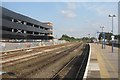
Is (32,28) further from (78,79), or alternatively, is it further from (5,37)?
(78,79)

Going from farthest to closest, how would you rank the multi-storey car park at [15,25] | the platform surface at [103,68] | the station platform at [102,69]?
1. the multi-storey car park at [15,25]
2. the platform surface at [103,68]
3. the station platform at [102,69]

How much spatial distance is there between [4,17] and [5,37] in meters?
5.93

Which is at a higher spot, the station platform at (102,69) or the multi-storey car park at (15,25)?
the multi-storey car park at (15,25)

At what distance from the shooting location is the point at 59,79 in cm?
1691

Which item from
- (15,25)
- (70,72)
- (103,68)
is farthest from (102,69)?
(15,25)

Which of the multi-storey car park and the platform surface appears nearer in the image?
the platform surface

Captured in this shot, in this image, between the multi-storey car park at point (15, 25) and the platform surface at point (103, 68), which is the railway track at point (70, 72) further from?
the multi-storey car park at point (15, 25)

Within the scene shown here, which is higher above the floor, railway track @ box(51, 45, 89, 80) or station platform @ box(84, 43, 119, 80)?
station platform @ box(84, 43, 119, 80)

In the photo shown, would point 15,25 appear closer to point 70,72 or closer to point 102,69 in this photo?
point 70,72

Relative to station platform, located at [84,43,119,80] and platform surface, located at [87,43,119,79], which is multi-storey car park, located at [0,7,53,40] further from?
station platform, located at [84,43,119,80]

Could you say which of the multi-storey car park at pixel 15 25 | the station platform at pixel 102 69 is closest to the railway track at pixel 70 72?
the station platform at pixel 102 69

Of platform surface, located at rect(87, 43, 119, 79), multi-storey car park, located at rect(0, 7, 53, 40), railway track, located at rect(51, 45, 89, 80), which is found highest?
multi-storey car park, located at rect(0, 7, 53, 40)

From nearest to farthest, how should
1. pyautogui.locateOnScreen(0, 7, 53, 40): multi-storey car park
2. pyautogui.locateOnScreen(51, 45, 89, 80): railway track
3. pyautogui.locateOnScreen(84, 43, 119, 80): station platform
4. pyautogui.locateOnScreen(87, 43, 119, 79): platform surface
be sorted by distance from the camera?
1. pyautogui.locateOnScreen(84, 43, 119, 80): station platform
2. pyautogui.locateOnScreen(87, 43, 119, 79): platform surface
3. pyautogui.locateOnScreen(51, 45, 89, 80): railway track
4. pyautogui.locateOnScreen(0, 7, 53, 40): multi-storey car park

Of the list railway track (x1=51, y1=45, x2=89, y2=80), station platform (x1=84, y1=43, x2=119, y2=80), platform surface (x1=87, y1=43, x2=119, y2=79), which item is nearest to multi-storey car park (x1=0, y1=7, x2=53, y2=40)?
platform surface (x1=87, y1=43, x2=119, y2=79)
